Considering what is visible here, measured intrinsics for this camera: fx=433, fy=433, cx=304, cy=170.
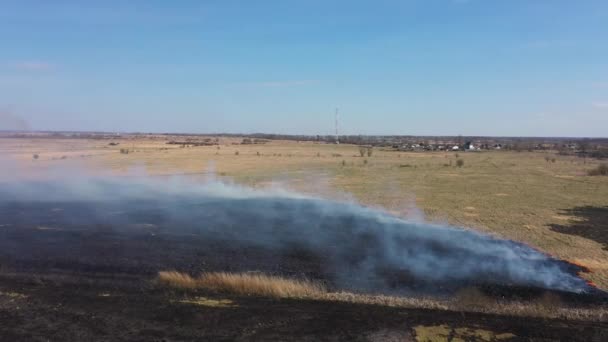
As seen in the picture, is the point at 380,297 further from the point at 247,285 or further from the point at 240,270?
the point at 240,270

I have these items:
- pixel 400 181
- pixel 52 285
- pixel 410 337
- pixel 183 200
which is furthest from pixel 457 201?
pixel 52 285

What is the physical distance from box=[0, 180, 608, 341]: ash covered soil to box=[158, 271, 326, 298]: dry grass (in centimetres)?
59

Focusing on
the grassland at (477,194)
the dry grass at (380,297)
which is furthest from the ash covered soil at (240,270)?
the grassland at (477,194)

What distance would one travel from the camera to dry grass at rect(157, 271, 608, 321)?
33.6 ft

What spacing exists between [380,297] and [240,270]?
506 cm

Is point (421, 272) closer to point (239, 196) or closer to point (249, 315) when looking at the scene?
point (249, 315)

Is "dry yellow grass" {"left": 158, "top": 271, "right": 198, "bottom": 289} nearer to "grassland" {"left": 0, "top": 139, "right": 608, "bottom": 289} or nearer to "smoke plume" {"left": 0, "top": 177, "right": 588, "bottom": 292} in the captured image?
"smoke plume" {"left": 0, "top": 177, "right": 588, "bottom": 292}

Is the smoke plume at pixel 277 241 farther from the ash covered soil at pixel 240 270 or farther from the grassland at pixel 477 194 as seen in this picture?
the grassland at pixel 477 194

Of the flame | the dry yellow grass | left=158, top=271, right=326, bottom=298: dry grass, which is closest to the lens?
left=158, top=271, right=326, bottom=298: dry grass

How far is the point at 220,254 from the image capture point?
53.4 feet

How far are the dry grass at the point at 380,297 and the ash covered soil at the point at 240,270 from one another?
553mm

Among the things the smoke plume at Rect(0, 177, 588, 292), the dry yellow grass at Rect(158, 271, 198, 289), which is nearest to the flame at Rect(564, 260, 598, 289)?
the smoke plume at Rect(0, 177, 588, 292)

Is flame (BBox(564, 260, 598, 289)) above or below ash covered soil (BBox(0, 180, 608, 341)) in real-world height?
below

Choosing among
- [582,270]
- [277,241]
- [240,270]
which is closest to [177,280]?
[240,270]
